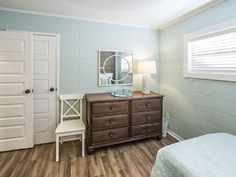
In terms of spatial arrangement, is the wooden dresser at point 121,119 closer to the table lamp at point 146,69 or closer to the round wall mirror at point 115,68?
the table lamp at point 146,69

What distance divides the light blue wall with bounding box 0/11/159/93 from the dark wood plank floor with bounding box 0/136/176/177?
3.76ft

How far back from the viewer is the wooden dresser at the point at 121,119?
8.14ft

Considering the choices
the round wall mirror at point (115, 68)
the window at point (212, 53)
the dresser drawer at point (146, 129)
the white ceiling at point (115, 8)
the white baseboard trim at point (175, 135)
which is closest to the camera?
the window at point (212, 53)

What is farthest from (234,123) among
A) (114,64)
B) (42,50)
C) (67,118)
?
(42,50)

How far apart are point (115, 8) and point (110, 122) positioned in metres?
1.87

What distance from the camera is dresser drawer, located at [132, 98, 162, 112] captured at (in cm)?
272

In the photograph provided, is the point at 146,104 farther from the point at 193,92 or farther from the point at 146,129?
the point at 193,92

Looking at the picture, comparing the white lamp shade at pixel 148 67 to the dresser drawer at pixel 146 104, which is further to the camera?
the white lamp shade at pixel 148 67

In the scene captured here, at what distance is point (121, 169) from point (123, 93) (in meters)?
1.29

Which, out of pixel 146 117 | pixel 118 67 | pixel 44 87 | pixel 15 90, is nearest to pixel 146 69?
pixel 118 67

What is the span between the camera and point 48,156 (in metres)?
2.42

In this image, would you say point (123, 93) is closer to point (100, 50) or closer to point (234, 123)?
point (100, 50)

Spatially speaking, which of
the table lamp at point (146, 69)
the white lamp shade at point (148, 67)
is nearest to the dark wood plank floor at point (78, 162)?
the table lamp at point (146, 69)

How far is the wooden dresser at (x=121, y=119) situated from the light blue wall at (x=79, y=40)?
545mm
